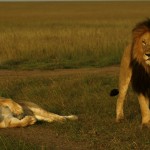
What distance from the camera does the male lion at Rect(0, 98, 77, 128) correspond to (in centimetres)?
621

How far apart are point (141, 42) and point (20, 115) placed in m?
1.79

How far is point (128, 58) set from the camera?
22.0ft

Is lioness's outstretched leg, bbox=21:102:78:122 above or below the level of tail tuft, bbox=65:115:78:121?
above

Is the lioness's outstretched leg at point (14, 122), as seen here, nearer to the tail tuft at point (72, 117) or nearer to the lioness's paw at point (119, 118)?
the tail tuft at point (72, 117)

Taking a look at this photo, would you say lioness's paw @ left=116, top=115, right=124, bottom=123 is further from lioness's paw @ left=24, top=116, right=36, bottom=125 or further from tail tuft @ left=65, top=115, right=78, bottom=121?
lioness's paw @ left=24, top=116, right=36, bottom=125

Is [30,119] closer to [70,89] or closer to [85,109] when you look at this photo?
[85,109]

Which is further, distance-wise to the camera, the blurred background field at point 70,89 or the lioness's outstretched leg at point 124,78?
the lioness's outstretched leg at point 124,78

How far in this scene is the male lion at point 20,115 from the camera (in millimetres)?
6215

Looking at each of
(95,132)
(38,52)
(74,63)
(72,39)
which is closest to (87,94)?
(95,132)

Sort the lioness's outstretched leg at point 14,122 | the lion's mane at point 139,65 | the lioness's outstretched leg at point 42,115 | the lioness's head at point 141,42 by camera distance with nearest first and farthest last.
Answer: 1. the lioness's head at point 141,42
2. the lion's mane at point 139,65
3. the lioness's outstretched leg at point 14,122
4. the lioness's outstretched leg at point 42,115

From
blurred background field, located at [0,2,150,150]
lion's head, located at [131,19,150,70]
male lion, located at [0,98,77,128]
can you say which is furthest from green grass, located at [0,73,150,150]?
lion's head, located at [131,19,150,70]

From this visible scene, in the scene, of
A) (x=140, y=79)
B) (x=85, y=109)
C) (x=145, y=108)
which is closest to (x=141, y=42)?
(x=140, y=79)

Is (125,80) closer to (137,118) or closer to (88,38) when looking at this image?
(137,118)

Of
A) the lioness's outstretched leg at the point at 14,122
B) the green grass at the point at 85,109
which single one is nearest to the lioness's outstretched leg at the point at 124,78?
the green grass at the point at 85,109
